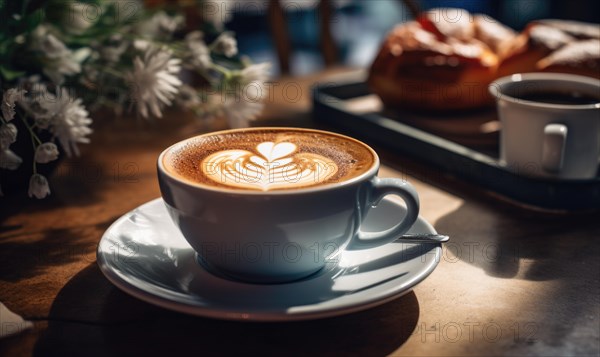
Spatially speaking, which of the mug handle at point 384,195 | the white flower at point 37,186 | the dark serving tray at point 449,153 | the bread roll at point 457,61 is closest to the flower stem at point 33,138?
the white flower at point 37,186

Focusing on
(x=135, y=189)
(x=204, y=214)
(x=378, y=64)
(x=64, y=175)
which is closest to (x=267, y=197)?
(x=204, y=214)

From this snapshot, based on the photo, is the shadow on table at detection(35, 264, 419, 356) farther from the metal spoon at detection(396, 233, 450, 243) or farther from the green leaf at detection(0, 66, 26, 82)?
the green leaf at detection(0, 66, 26, 82)

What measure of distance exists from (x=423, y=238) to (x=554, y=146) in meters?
0.24

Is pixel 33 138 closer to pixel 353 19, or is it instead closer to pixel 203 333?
pixel 203 333

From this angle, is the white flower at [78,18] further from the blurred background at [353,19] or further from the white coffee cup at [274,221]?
the blurred background at [353,19]

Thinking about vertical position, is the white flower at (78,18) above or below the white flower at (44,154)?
above

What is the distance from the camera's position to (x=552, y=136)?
0.73m

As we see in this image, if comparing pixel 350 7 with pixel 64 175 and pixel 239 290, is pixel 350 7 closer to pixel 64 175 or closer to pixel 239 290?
pixel 64 175

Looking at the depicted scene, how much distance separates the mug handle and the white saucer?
0.02 m

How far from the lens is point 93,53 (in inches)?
37.3

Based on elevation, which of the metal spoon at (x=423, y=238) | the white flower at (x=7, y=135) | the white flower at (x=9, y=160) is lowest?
the metal spoon at (x=423, y=238)

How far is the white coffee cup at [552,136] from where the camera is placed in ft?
2.42

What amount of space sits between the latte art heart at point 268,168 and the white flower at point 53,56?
0.35 meters

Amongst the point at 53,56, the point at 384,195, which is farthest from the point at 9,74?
the point at 384,195
